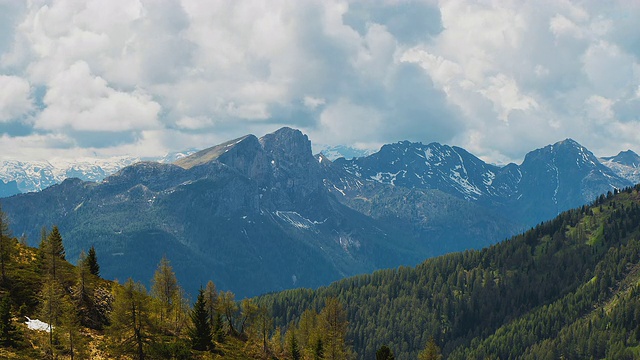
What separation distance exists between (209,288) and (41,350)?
2610 inches

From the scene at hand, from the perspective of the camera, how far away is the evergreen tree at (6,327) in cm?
7962

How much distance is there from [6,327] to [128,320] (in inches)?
723

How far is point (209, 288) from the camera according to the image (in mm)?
147000

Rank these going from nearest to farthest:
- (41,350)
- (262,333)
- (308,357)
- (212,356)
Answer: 1. (41,350)
2. (212,356)
3. (308,357)
4. (262,333)

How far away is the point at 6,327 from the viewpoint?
8031 cm

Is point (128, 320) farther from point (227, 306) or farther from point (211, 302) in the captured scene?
point (227, 306)

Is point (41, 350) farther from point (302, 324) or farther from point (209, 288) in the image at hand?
point (302, 324)

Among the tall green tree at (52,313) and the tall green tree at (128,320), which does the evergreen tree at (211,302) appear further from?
the tall green tree at (52,313)

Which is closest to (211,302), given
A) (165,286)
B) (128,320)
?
(165,286)

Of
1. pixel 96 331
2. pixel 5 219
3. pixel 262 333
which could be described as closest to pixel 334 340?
pixel 262 333

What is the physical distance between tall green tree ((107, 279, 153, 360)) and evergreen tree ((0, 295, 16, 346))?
48.6 ft

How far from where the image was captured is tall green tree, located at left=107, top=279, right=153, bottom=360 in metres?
90.8

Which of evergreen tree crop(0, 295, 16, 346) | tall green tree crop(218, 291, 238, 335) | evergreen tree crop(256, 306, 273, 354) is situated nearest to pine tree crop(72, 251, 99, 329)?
evergreen tree crop(0, 295, 16, 346)

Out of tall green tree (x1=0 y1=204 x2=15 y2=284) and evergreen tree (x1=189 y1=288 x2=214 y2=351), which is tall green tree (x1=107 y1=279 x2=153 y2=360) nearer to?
evergreen tree (x1=189 y1=288 x2=214 y2=351)
